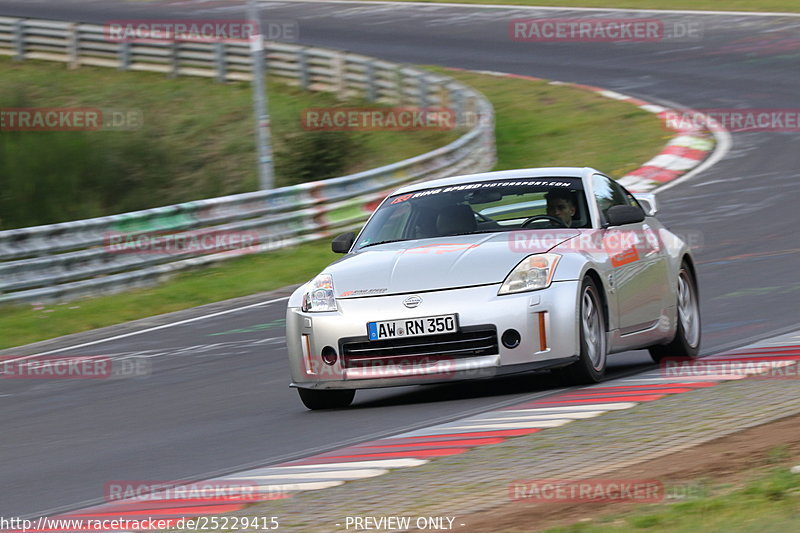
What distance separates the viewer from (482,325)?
8.02 metres

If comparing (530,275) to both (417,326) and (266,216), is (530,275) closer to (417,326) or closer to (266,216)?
(417,326)

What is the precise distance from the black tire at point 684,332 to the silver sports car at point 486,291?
28mm

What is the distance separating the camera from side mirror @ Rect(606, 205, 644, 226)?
8.88 meters

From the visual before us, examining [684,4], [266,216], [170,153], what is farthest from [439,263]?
[684,4]

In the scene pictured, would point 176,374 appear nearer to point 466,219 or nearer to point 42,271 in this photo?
point 466,219

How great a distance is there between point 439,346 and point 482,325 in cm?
28

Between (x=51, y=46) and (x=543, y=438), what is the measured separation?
32.5m

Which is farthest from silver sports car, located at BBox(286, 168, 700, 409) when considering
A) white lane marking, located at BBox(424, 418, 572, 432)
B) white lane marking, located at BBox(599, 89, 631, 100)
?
white lane marking, located at BBox(599, 89, 631, 100)

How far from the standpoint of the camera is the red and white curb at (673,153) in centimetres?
2097

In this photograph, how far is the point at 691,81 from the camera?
97.7ft

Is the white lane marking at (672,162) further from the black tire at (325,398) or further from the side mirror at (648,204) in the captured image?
the black tire at (325,398)

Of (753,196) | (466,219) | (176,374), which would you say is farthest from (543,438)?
(753,196)

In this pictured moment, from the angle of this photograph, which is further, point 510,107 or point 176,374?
point 510,107

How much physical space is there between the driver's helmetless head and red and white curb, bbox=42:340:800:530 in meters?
1.14
